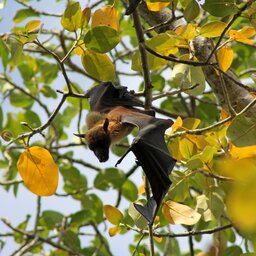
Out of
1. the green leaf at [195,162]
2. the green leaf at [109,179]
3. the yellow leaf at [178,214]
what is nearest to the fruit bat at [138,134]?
the yellow leaf at [178,214]

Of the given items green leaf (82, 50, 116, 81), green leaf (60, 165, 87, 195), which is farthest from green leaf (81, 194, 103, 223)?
green leaf (82, 50, 116, 81)

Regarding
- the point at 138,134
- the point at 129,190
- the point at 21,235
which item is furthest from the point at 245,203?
the point at 21,235

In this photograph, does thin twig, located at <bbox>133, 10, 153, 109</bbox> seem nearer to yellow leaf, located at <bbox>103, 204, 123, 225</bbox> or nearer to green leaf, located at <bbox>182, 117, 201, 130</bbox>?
green leaf, located at <bbox>182, 117, 201, 130</bbox>

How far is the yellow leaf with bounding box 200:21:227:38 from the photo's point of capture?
8.85ft

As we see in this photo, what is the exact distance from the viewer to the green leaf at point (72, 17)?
2633 millimetres

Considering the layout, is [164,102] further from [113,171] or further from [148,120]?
[148,120]

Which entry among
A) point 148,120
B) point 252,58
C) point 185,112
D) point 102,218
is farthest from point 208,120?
point 148,120

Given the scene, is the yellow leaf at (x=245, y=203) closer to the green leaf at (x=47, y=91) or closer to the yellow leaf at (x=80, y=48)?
the yellow leaf at (x=80, y=48)

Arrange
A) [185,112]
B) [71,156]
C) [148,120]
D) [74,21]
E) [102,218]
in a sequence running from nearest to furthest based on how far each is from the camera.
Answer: [74,21] → [148,120] → [102,218] → [185,112] → [71,156]

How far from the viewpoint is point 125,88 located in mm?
3943

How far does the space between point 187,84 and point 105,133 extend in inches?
36.4

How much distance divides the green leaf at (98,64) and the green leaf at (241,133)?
886mm

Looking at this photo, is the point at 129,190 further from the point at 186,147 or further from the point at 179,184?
the point at 186,147

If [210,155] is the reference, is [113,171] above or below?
below
